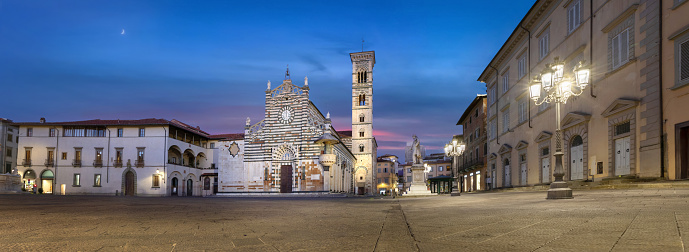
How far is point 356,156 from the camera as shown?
212ft

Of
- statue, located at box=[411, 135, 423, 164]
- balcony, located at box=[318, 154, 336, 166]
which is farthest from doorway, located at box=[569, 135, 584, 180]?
balcony, located at box=[318, 154, 336, 166]

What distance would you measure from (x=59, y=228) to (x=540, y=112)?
23760 millimetres

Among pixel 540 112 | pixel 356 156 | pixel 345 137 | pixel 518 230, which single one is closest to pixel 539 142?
pixel 540 112

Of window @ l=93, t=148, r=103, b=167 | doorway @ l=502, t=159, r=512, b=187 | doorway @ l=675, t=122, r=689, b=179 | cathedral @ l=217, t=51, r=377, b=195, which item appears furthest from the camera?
window @ l=93, t=148, r=103, b=167

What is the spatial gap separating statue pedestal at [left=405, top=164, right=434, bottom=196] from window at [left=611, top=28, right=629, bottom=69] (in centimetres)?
1418

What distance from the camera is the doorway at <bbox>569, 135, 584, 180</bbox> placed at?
20.3 m

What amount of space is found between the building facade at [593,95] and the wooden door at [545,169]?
56 millimetres

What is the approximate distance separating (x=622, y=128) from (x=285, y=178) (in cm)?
3464

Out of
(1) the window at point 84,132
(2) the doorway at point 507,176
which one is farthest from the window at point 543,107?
(1) the window at point 84,132

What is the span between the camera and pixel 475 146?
1791 inches

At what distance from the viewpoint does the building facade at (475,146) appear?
41500mm

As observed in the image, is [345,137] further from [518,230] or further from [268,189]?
[518,230]

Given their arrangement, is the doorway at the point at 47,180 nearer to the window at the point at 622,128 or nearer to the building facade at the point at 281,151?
the building facade at the point at 281,151

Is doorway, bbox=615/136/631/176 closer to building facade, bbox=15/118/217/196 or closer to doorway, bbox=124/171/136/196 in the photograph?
building facade, bbox=15/118/217/196
